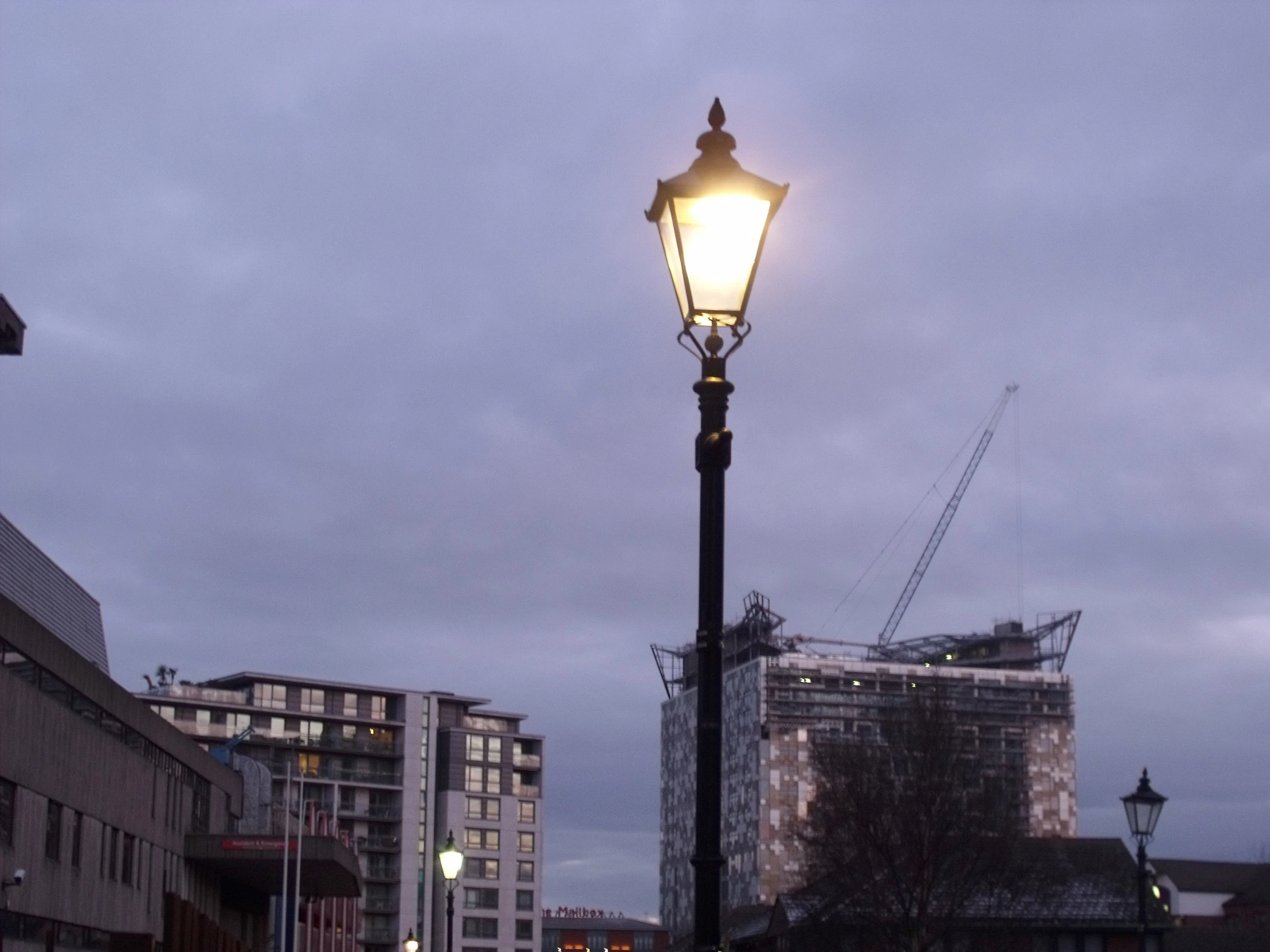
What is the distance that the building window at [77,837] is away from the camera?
147 feet

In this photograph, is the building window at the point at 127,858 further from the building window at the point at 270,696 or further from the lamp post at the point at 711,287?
the building window at the point at 270,696

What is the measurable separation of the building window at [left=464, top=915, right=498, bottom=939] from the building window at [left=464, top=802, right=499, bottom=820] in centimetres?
938

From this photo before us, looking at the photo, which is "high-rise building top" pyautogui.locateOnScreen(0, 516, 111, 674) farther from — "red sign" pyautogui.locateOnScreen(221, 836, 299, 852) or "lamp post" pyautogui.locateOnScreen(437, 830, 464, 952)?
"lamp post" pyautogui.locateOnScreen(437, 830, 464, 952)

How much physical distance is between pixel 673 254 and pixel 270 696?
152414 millimetres

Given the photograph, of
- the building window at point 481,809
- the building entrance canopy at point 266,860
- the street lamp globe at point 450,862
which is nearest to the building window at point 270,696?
the building window at point 481,809

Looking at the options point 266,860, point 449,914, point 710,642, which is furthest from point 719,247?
point 266,860

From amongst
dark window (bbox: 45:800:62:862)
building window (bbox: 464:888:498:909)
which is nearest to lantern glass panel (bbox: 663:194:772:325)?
dark window (bbox: 45:800:62:862)

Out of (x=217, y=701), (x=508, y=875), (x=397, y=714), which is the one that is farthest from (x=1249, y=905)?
(x=217, y=701)

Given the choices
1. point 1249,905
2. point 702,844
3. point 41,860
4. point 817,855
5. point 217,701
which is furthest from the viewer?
point 1249,905

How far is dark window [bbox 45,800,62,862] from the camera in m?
42.4

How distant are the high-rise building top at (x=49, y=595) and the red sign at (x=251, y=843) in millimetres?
8272

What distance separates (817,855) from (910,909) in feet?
19.0

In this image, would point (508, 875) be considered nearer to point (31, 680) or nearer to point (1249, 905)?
point (1249, 905)

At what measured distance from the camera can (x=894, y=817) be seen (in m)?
68.8
